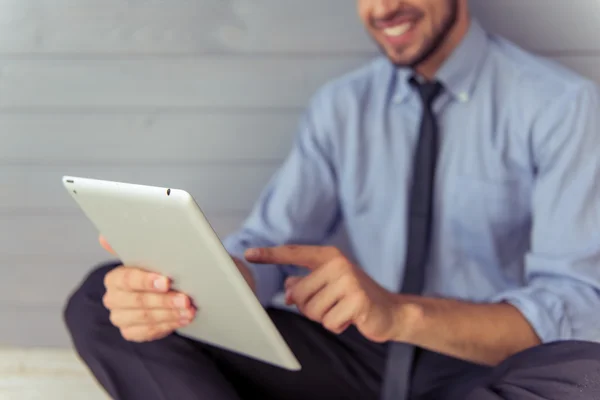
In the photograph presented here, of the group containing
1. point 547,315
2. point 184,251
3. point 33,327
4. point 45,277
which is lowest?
point 33,327

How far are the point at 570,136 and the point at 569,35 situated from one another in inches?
12.7

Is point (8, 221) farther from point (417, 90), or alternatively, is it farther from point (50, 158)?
point (417, 90)

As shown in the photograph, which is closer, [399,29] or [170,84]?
[399,29]

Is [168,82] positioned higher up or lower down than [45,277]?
higher up

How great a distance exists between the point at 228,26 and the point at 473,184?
0.55m

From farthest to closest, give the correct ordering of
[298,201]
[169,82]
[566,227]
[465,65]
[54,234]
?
[54,234]
[169,82]
[298,201]
[465,65]
[566,227]

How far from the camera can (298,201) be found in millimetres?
1229

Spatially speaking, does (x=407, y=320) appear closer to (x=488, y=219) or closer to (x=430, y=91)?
(x=488, y=219)

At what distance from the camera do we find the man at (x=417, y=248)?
3.03 feet

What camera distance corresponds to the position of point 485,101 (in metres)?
1.13

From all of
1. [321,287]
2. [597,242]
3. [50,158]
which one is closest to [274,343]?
[321,287]

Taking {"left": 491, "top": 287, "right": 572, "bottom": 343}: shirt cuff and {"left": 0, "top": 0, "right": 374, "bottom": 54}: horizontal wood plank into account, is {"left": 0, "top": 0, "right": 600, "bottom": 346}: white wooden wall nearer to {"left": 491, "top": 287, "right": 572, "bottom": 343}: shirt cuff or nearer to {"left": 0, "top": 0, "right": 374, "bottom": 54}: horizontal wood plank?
{"left": 0, "top": 0, "right": 374, "bottom": 54}: horizontal wood plank

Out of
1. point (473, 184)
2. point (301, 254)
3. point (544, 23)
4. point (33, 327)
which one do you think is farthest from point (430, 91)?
point (33, 327)

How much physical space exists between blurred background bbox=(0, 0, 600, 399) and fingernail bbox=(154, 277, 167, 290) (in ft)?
1.87
